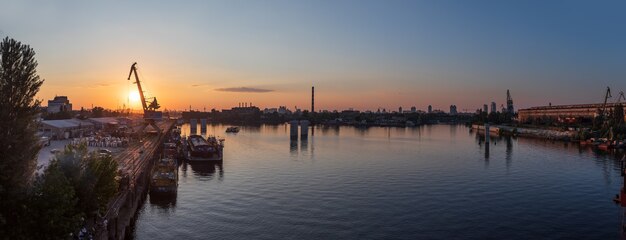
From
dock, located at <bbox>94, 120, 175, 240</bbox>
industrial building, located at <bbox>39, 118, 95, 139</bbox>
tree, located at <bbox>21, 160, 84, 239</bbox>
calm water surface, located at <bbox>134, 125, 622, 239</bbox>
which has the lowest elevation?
calm water surface, located at <bbox>134, 125, 622, 239</bbox>

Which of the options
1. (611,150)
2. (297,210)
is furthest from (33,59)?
(611,150)

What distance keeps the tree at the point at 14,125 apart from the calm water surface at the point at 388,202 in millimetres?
16107

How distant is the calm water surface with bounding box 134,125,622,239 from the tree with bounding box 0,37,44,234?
16.1 metres

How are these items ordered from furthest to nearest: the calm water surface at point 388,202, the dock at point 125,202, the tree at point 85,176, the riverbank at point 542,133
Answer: the riverbank at point 542,133 → the calm water surface at point 388,202 → the dock at point 125,202 → the tree at point 85,176

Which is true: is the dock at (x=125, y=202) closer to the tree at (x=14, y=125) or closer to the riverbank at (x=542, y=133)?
the tree at (x=14, y=125)

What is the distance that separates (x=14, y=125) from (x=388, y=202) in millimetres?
33107

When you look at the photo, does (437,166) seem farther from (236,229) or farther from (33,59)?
(33,59)

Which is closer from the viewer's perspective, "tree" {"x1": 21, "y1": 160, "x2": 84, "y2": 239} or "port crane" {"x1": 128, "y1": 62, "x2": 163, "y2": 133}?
"tree" {"x1": 21, "y1": 160, "x2": 84, "y2": 239}

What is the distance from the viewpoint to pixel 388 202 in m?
44.7

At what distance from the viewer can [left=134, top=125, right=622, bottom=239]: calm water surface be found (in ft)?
115

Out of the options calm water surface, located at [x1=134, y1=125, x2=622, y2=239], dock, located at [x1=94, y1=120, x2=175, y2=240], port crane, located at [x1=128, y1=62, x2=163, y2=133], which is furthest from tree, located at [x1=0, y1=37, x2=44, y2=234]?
port crane, located at [x1=128, y1=62, x2=163, y2=133]

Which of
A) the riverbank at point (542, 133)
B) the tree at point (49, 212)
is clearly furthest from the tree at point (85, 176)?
the riverbank at point (542, 133)

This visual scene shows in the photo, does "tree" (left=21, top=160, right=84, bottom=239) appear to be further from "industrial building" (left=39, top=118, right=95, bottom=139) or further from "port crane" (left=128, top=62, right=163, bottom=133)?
"port crane" (left=128, top=62, right=163, bottom=133)

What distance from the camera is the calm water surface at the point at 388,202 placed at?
115 ft
